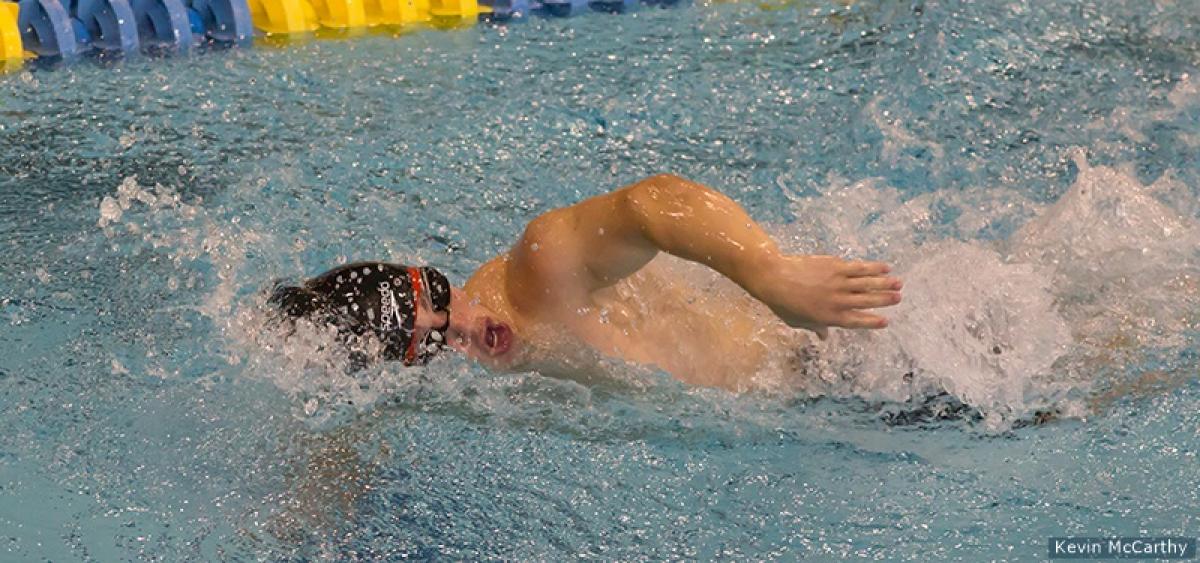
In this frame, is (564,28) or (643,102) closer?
(643,102)

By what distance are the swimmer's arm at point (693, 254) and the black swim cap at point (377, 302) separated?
194 millimetres

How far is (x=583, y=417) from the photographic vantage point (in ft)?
8.34

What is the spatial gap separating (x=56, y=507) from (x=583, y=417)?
36.6 inches

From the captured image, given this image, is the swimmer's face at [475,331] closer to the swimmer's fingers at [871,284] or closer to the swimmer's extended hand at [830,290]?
the swimmer's extended hand at [830,290]

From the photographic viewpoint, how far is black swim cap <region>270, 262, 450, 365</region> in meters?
2.35

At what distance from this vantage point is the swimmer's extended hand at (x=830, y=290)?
1.95m

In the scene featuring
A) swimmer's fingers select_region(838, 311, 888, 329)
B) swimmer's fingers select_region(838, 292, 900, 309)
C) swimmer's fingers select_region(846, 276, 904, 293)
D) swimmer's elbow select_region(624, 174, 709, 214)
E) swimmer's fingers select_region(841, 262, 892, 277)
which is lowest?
swimmer's fingers select_region(838, 311, 888, 329)

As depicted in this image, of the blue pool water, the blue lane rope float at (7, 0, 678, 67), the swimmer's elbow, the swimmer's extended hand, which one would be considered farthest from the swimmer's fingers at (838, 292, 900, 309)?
the blue lane rope float at (7, 0, 678, 67)

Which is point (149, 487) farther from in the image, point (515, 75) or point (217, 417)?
point (515, 75)

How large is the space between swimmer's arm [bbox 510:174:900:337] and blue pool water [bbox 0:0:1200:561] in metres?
0.24

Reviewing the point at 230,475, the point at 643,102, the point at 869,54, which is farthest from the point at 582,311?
the point at 869,54

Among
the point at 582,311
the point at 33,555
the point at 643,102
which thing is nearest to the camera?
the point at 33,555

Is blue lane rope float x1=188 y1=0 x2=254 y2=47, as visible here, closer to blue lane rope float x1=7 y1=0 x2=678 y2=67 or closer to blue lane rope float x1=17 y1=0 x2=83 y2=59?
blue lane rope float x1=7 y1=0 x2=678 y2=67

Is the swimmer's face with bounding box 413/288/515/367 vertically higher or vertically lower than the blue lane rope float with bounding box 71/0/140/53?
lower
